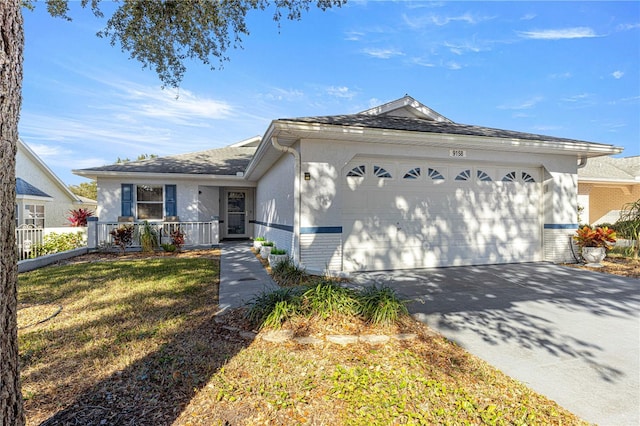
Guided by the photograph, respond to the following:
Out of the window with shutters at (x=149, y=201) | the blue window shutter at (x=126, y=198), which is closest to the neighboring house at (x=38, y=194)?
the blue window shutter at (x=126, y=198)

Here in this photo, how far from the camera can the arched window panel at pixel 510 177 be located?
8.58 meters

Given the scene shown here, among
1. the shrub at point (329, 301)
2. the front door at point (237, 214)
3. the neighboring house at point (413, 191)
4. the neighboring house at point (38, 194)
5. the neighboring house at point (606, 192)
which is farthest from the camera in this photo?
the neighboring house at point (606, 192)

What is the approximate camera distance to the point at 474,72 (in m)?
12.9

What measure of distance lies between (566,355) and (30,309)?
7.15m

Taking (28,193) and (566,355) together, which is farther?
(28,193)

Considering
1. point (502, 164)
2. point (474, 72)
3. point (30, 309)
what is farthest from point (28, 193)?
point (474, 72)

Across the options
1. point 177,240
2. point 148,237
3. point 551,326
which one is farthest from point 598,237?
point 148,237

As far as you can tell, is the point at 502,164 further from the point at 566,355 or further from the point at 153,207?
the point at 153,207

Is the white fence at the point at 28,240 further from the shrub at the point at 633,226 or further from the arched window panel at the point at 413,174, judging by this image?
the shrub at the point at 633,226

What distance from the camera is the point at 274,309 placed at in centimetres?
392

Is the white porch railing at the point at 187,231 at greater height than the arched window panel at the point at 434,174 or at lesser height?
lesser

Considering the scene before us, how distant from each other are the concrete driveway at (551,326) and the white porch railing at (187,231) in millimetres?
7726

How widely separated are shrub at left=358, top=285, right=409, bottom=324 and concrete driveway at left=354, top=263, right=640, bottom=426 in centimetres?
54

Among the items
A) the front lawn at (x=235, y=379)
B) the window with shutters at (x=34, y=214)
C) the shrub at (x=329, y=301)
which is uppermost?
the window with shutters at (x=34, y=214)
